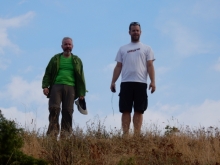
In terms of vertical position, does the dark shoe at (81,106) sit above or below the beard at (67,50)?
below

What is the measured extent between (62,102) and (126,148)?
209 cm

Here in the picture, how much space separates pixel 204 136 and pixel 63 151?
314 cm

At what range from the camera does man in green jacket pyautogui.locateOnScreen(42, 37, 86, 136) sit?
30.1 ft

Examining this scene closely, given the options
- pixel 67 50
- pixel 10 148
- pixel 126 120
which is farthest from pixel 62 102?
pixel 10 148

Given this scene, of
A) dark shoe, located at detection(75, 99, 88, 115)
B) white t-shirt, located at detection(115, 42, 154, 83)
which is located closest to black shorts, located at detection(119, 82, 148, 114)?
white t-shirt, located at detection(115, 42, 154, 83)

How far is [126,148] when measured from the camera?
773 centimetres

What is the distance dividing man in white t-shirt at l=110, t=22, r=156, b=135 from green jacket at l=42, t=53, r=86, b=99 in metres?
0.59

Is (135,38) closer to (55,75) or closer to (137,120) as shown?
(137,120)

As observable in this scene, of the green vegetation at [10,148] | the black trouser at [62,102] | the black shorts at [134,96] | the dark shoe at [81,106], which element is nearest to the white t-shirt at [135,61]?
the black shorts at [134,96]

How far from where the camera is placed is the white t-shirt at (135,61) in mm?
9086

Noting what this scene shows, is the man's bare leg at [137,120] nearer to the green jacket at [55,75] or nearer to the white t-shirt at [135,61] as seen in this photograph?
the white t-shirt at [135,61]

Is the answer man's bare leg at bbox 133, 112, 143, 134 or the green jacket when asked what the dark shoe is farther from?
man's bare leg at bbox 133, 112, 143, 134

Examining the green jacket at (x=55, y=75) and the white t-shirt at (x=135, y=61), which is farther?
Answer: the green jacket at (x=55, y=75)

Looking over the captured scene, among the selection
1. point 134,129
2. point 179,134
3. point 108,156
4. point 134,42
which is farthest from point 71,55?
point 108,156
